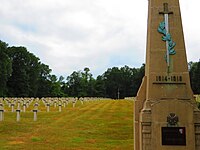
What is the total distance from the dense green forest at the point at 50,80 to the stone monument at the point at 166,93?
48.5 m

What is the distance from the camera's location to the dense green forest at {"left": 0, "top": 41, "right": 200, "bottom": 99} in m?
61.9

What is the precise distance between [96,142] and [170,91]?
4.40 metres

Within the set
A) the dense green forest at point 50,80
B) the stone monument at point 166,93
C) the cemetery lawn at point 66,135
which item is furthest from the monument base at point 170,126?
the dense green forest at point 50,80

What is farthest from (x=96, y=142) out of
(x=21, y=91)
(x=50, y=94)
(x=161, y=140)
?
(x=50, y=94)

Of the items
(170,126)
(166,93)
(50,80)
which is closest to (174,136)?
(170,126)

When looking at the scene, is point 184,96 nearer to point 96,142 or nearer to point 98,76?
point 96,142

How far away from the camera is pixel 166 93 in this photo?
8.83 m

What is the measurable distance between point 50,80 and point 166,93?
72931 millimetres

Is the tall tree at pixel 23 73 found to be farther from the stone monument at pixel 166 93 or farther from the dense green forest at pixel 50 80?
the stone monument at pixel 166 93

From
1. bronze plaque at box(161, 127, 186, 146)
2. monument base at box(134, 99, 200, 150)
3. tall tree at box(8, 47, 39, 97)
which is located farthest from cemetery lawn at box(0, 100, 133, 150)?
tall tree at box(8, 47, 39, 97)

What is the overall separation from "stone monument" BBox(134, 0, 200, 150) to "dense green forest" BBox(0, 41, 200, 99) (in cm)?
4854

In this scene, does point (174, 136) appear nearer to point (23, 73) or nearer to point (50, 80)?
point (23, 73)

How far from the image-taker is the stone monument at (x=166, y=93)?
838 centimetres

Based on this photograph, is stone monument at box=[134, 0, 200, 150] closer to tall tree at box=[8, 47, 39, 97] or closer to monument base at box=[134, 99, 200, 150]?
monument base at box=[134, 99, 200, 150]
